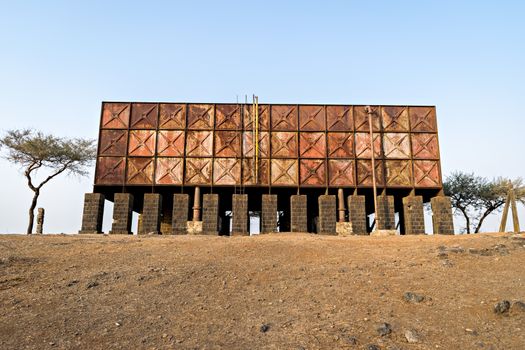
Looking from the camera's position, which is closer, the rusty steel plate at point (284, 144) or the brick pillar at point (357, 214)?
the brick pillar at point (357, 214)

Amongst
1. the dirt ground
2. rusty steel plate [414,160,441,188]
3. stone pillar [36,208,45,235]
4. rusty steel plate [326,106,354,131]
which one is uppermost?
rusty steel plate [326,106,354,131]

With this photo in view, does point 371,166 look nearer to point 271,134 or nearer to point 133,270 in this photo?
point 271,134

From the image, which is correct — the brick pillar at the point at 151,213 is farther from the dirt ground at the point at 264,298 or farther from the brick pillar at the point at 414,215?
the brick pillar at the point at 414,215

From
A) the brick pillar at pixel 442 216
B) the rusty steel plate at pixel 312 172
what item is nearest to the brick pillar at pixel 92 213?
the rusty steel plate at pixel 312 172

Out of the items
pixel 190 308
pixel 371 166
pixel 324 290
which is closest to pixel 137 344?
pixel 190 308

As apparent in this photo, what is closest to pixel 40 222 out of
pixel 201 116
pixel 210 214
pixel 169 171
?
pixel 169 171

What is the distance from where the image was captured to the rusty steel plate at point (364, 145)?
26062 millimetres

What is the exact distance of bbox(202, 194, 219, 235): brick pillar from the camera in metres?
24.5

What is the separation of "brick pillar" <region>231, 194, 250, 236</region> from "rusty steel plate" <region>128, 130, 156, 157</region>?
6347mm

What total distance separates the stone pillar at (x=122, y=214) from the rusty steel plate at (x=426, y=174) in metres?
18.2

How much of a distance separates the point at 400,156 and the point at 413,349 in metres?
21.2

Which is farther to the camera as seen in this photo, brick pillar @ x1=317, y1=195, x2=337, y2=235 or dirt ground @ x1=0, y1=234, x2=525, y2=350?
brick pillar @ x1=317, y1=195, x2=337, y2=235

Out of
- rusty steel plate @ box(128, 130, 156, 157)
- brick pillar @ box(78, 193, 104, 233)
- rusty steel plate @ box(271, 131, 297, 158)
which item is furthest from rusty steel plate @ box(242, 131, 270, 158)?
brick pillar @ box(78, 193, 104, 233)

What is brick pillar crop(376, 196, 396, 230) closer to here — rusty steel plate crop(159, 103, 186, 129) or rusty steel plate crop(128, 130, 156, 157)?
rusty steel plate crop(159, 103, 186, 129)
